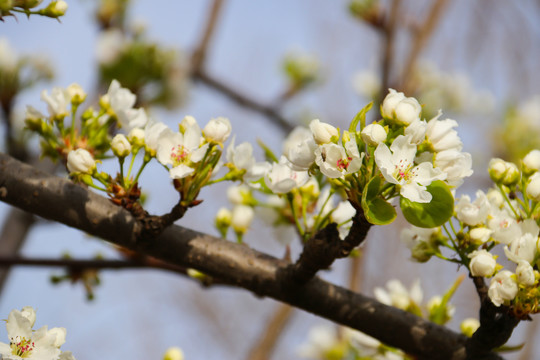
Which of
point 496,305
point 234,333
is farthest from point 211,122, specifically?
point 234,333

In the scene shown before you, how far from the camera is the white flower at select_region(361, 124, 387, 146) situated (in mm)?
1082

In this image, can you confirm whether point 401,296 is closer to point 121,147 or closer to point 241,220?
point 241,220

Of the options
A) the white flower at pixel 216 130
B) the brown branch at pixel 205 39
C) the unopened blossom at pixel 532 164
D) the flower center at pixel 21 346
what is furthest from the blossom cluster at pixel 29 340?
the brown branch at pixel 205 39

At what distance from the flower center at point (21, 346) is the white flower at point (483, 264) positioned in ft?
2.90

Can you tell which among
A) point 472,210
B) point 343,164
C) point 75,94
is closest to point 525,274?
point 472,210

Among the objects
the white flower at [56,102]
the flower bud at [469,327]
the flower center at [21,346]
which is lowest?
the flower center at [21,346]

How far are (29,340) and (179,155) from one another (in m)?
0.46

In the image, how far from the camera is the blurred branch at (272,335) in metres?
2.53

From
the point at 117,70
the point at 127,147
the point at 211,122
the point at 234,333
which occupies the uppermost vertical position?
the point at 211,122

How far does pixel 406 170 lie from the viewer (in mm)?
1064

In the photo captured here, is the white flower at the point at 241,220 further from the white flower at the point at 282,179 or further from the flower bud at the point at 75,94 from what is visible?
the flower bud at the point at 75,94

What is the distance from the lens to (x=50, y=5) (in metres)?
1.39

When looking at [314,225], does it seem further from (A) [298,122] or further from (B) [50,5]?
(A) [298,122]

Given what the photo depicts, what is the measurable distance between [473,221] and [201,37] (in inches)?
116
